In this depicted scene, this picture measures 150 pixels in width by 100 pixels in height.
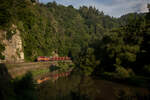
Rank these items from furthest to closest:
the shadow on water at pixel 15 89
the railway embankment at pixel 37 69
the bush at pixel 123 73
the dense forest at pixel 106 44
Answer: the dense forest at pixel 106 44
the bush at pixel 123 73
the railway embankment at pixel 37 69
the shadow on water at pixel 15 89

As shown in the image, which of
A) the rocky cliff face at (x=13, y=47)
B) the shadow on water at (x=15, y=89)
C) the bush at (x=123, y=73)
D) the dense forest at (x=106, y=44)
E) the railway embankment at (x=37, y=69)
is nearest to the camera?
the shadow on water at (x=15, y=89)

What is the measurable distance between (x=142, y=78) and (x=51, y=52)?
4430 centimetres

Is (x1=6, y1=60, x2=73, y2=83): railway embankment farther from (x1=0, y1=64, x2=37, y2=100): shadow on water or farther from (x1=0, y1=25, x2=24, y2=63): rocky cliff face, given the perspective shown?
(x1=0, y1=25, x2=24, y2=63): rocky cliff face

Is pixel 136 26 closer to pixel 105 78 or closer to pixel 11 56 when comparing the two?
pixel 105 78

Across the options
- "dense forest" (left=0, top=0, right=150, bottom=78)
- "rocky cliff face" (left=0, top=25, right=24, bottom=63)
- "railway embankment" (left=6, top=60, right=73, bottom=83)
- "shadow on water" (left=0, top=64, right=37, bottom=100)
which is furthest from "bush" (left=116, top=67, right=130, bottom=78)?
"rocky cliff face" (left=0, top=25, right=24, bottom=63)

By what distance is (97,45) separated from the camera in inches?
1804

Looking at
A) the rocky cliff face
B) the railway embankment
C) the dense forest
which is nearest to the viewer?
the railway embankment

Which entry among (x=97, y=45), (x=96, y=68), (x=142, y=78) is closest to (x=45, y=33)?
(x=97, y=45)

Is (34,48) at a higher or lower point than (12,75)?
higher

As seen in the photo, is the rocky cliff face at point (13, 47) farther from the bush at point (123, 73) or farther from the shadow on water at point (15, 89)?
the bush at point (123, 73)

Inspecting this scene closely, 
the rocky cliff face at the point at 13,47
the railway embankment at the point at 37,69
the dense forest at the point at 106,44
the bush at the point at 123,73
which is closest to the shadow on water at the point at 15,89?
the railway embankment at the point at 37,69

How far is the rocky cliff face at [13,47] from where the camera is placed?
117 feet

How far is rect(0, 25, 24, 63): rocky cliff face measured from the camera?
35.8 meters

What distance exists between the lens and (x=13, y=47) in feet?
127
